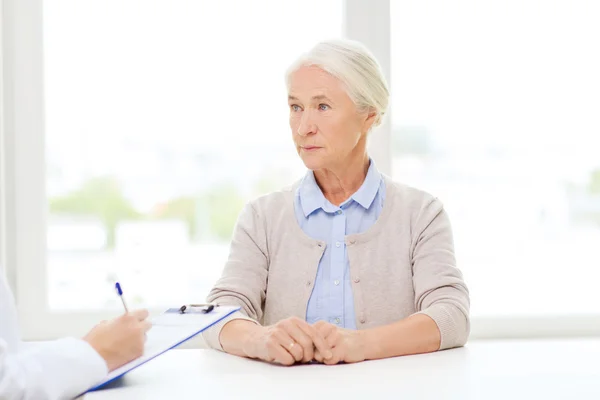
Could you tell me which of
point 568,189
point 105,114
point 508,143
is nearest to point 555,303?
point 568,189

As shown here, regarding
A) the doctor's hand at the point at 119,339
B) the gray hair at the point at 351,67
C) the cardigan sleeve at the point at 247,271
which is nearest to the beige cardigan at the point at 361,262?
the cardigan sleeve at the point at 247,271

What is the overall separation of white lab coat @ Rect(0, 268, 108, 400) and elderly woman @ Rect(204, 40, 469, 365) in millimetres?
653

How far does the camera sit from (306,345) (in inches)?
63.4

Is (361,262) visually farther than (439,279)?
Yes

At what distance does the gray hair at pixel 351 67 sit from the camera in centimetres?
206

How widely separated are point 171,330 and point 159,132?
1254mm

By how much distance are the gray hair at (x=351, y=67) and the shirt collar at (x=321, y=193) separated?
0.64 feet

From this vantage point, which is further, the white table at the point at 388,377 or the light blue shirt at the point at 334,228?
the light blue shirt at the point at 334,228

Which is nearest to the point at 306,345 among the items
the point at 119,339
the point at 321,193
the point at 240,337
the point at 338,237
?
the point at 240,337

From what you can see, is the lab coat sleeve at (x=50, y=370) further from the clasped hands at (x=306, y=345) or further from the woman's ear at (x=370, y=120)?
the woman's ear at (x=370, y=120)

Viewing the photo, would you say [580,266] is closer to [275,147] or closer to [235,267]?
[275,147]

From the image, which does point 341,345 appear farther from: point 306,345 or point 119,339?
point 119,339

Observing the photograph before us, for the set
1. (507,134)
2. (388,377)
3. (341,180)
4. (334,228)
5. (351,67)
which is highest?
(351,67)

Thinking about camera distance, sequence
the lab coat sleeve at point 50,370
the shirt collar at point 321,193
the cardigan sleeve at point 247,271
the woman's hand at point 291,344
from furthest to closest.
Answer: the shirt collar at point 321,193 → the cardigan sleeve at point 247,271 → the woman's hand at point 291,344 → the lab coat sleeve at point 50,370
